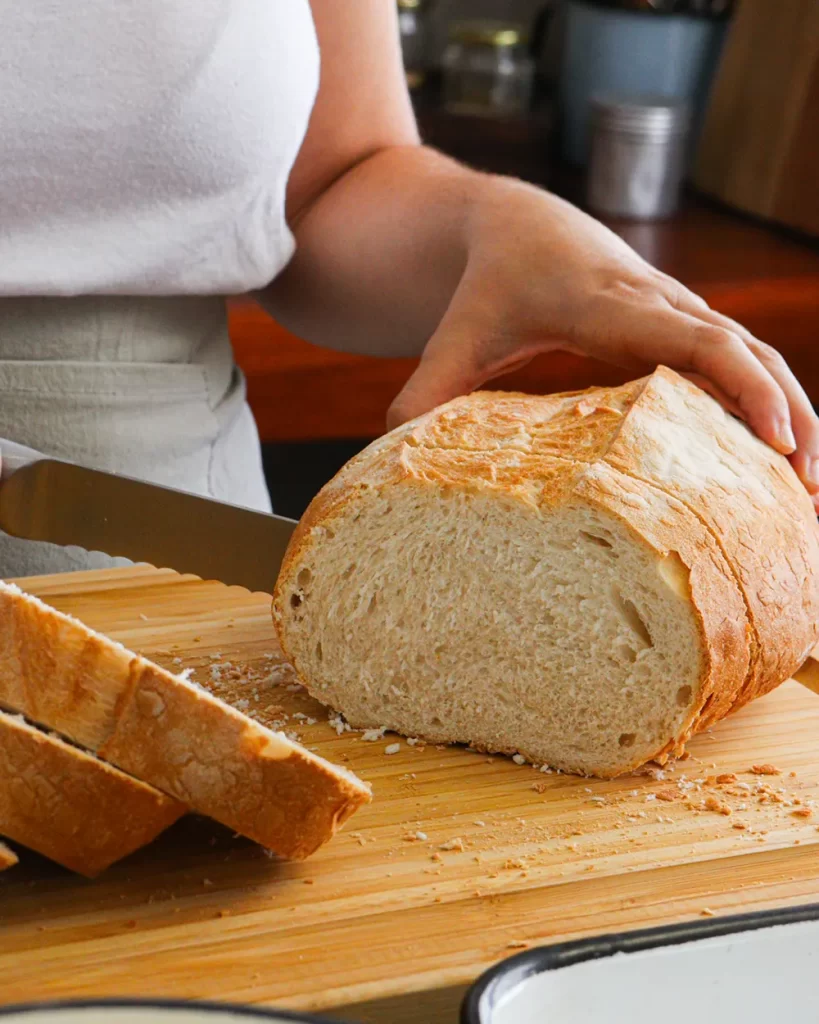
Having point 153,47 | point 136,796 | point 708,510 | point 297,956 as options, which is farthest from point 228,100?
point 297,956

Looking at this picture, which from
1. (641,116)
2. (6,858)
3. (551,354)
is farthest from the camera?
(641,116)

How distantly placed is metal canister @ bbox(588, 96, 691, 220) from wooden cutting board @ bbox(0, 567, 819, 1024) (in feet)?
7.67

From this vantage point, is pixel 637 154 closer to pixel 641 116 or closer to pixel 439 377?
pixel 641 116

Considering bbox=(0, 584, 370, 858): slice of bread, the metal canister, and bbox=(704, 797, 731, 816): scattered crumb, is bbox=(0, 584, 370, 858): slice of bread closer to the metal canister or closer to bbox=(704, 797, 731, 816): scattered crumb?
bbox=(704, 797, 731, 816): scattered crumb

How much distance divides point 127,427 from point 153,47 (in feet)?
1.53

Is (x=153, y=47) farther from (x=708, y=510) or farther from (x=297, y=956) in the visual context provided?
(x=297, y=956)

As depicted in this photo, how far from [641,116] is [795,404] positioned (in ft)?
6.63

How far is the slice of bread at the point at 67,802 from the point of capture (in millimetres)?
1072

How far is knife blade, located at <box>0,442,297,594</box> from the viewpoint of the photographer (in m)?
1.48

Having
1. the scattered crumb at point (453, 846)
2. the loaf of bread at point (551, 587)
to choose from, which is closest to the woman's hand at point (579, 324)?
the loaf of bread at point (551, 587)

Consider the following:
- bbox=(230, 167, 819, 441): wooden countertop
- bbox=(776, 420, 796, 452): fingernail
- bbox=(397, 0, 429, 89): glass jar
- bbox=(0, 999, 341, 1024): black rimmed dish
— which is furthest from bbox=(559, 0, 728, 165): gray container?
bbox=(0, 999, 341, 1024): black rimmed dish

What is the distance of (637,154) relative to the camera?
11.3 ft

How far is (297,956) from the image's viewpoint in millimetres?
1049

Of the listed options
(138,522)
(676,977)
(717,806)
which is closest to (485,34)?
(138,522)
